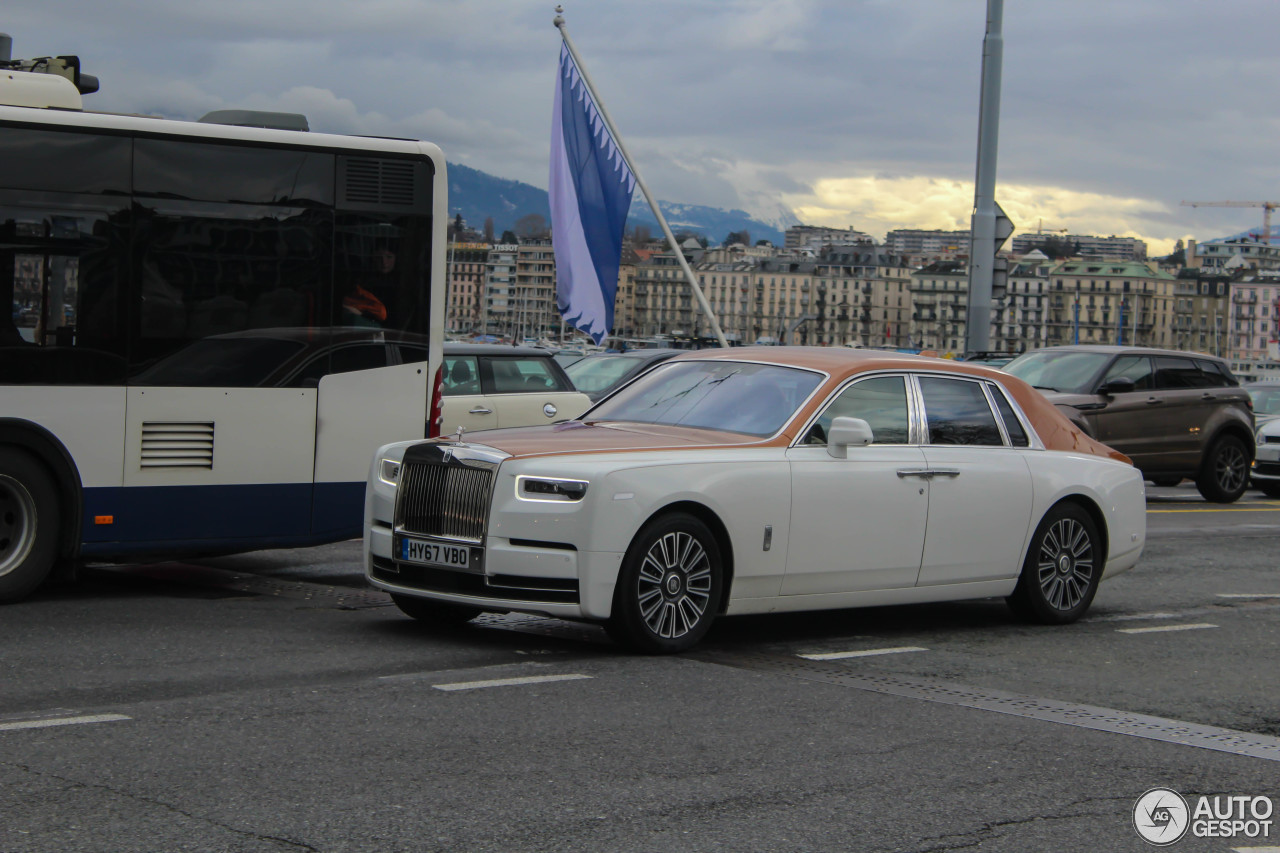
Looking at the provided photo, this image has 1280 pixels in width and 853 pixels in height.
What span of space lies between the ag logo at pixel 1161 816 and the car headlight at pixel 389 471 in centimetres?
421

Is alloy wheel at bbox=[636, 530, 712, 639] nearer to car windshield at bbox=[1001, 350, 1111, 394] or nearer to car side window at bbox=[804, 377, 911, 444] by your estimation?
car side window at bbox=[804, 377, 911, 444]

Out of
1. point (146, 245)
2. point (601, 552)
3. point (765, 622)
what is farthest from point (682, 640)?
point (146, 245)

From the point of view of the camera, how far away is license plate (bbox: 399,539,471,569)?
7684mm

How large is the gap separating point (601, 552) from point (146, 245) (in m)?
3.87

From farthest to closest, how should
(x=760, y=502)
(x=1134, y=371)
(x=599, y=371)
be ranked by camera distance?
(x=599, y=371) → (x=1134, y=371) → (x=760, y=502)

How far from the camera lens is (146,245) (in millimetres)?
9531

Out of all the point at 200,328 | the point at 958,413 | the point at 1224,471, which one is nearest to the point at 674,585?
the point at 958,413

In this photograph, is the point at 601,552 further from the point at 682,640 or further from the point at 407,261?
the point at 407,261

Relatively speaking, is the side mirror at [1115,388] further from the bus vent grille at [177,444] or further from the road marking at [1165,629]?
the bus vent grille at [177,444]

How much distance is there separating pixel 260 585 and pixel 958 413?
4.66 metres

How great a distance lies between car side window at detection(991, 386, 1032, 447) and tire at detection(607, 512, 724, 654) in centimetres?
244

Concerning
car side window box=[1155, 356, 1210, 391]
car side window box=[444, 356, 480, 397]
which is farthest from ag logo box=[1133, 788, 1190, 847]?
car side window box=[1155, 356, 1210, 391]

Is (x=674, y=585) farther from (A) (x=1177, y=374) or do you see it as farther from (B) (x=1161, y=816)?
(A) (x=1177, y=374)

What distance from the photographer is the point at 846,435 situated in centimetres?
824
